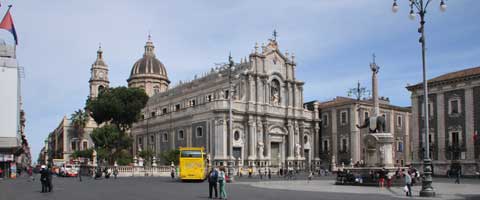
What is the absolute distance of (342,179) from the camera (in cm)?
3409

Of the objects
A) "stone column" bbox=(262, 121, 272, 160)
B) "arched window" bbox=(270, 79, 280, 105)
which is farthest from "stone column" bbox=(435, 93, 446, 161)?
"arched window" bbox=(270, 79, 280, 105)

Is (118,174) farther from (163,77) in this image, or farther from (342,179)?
(163,77)

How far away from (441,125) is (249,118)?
2203cm

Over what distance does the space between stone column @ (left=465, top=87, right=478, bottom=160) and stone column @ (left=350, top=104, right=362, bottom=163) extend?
1736cm

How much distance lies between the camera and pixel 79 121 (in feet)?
304

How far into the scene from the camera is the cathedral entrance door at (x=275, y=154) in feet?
217

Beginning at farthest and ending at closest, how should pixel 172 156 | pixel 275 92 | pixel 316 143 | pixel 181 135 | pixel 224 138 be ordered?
pixel 316 143, pixel 275 92, pixel 181 135, pixel 224 138, pixel 172 156

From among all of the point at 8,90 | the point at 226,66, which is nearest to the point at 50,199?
the point at 8,90

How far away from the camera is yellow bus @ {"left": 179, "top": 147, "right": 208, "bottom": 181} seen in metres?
39.1

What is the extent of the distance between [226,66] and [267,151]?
13.5 m

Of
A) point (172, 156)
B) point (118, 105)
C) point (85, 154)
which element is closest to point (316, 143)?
point (172, 156)

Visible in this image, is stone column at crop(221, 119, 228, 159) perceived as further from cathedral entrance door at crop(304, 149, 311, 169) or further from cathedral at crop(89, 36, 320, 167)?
cathedral entrance door at crop(304, 149, 311, 169)

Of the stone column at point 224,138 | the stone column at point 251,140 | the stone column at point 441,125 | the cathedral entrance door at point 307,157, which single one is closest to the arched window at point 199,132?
the stone column at point 224,138

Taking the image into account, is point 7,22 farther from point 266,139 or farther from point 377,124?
point 266,139
